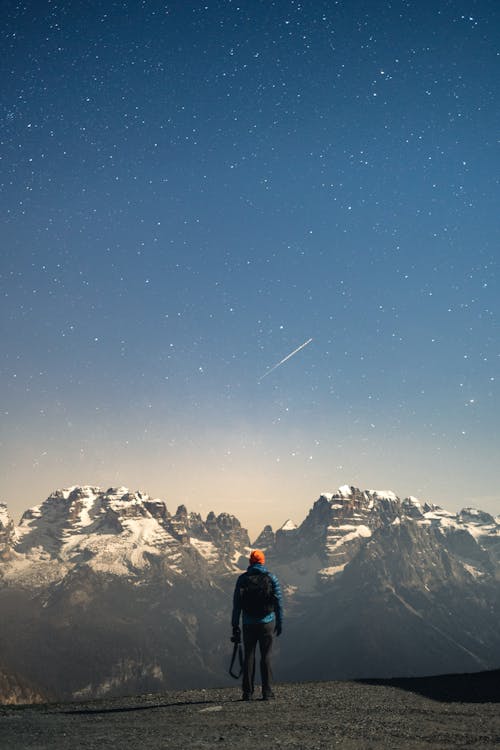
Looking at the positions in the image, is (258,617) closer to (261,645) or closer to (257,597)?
(257,597)

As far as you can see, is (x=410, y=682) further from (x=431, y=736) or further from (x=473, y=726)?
(x=431, y=736)

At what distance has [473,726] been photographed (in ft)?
36.8

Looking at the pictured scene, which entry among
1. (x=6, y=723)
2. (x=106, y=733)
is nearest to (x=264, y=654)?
(x=106, y=733)

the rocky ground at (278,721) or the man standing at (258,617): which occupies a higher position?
the man standing at (258,617)

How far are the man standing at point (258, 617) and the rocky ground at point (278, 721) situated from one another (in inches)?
23.1

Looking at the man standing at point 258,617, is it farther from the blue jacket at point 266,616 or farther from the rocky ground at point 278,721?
the rocky ground at point 278,721

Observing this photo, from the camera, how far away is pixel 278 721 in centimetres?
1146

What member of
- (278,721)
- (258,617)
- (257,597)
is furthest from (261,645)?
(278,721)

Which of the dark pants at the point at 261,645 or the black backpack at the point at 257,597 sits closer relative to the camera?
the dark pants at the point at 261,645

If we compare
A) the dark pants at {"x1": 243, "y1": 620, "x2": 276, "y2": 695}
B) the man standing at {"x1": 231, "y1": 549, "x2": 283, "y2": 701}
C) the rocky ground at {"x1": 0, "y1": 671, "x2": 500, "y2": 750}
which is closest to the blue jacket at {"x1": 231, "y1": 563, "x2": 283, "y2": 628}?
the man standing at {"x1": 231, "y1": 549, "x2": 283, "y2": 701}

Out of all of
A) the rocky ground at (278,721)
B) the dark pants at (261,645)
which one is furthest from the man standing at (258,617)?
the rocky ground at (278,721)

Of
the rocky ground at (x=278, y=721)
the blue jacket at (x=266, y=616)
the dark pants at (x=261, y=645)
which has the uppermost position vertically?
the blue jacket at (x=266, y=616)

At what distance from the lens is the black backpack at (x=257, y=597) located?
14602 millimetres

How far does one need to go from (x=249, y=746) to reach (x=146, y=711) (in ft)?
18.7
